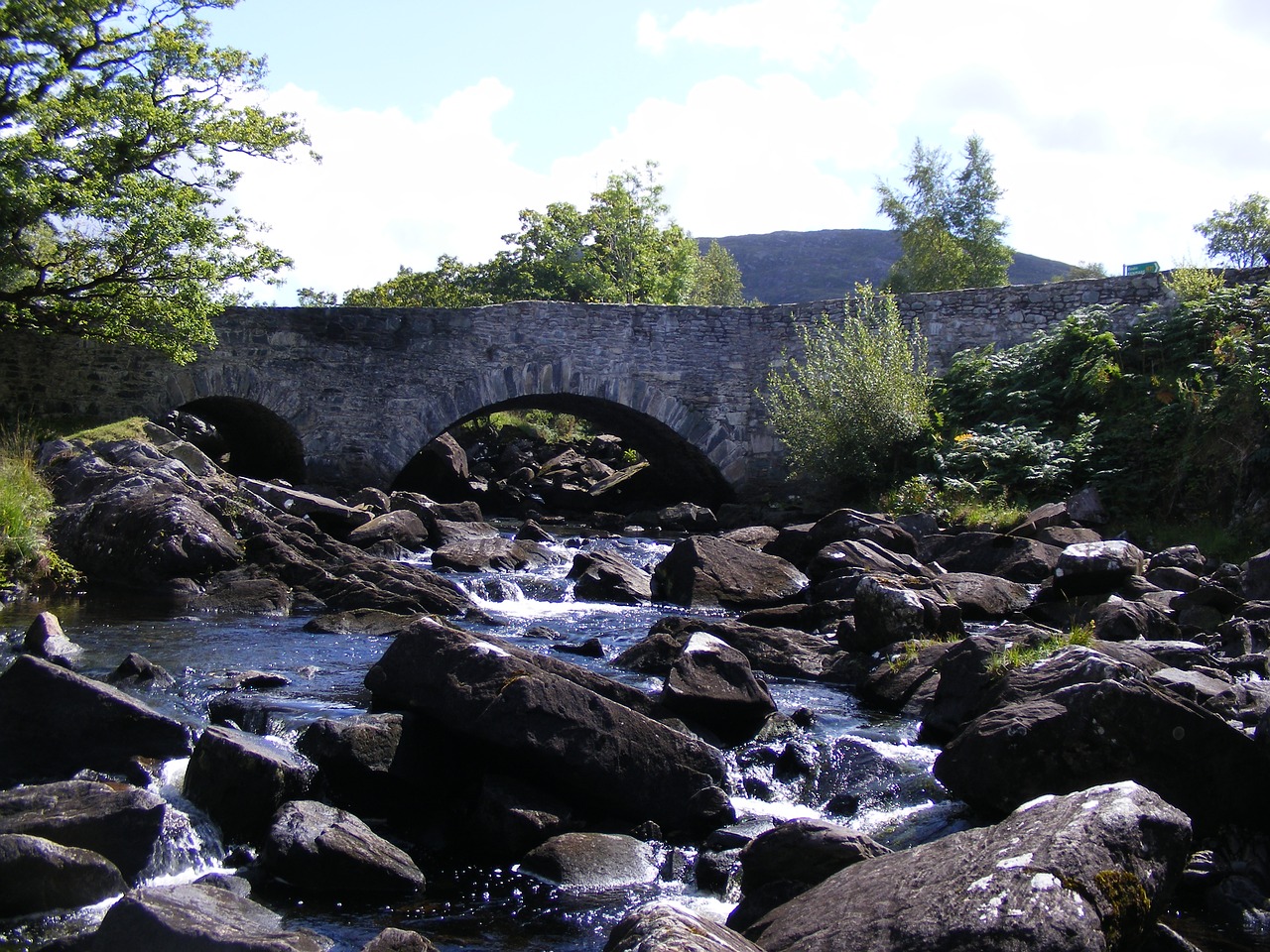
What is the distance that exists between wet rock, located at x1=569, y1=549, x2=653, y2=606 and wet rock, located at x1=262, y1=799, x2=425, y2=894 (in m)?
7.10

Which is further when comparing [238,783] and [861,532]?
[861,532]

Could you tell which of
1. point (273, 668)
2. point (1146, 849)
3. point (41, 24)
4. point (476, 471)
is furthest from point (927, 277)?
point (1146, 849)

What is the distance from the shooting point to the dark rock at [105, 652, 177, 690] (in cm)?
686

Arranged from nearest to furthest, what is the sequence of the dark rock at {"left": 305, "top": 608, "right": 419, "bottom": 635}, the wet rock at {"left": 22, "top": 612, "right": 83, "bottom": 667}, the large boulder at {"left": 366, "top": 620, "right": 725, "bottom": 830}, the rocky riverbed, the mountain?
the rocky riverbed
the large boulder at {"left": 366, "top": 620, "right": 725, "bottom": 830}
the wet rock at {"left": 22, "top": 612, "right": 83, "bottom": 667}
the dark rock at {"left": 305, "top": 608, "right": 419, "bottom": 635}
the mountain

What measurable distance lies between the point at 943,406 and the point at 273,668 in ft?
42.8

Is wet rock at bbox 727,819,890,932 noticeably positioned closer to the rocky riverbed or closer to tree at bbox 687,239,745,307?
the rocky riverbed

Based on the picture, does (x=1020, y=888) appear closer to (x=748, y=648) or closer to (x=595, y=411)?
(x=748, y=648)

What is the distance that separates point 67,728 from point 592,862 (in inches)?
107

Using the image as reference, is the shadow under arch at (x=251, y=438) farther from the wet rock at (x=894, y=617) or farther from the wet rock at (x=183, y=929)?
the wet rock at (x=183, y=929)

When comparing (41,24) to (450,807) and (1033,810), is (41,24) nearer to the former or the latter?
(450,807)

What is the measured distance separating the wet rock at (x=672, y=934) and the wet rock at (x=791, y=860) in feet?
2.65

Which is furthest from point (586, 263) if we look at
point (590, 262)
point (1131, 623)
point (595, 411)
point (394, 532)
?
point (1131, 623)

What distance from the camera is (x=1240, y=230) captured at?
136 feet

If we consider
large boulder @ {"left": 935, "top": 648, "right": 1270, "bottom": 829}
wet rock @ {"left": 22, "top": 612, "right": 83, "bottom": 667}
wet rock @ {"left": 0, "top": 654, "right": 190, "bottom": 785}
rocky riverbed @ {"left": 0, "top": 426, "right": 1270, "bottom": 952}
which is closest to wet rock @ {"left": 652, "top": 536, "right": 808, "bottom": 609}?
rocky riverbed @ {"left": 0, "top": 426, "right": 1270, "bottom": 952}
